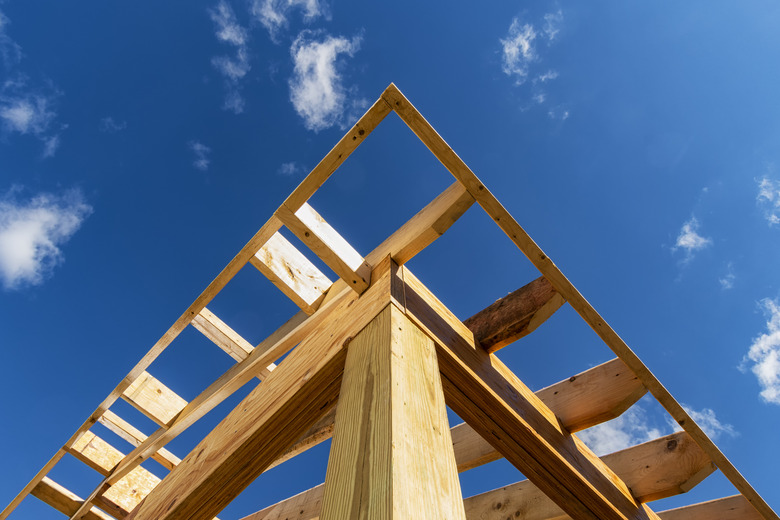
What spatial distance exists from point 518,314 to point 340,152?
3.64 feet

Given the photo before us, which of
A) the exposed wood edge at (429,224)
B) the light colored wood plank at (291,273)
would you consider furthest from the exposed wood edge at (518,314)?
the light colored wood plank at (291,273)

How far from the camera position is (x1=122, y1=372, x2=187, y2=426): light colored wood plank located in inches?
137

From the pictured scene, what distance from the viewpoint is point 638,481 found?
2803 mm

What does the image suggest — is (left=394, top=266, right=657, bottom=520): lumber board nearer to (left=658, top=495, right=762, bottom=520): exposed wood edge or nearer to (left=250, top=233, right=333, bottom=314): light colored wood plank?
(left=250, top=233, right=333, bottom=314): light colored wood plank

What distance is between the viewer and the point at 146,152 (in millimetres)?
15562

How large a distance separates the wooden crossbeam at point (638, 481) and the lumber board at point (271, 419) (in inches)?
25.7

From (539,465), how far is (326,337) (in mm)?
1277

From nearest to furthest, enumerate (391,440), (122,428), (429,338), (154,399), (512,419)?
(391,440) → (429,338) → (512,419) → (154,399) → (122,428)

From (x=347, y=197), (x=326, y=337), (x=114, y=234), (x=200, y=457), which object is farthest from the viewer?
(x=114, y=234)

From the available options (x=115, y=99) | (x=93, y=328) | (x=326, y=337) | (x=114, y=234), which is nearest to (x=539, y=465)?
(x=326, y=337)

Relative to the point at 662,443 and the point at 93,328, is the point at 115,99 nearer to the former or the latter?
the point at 93,328

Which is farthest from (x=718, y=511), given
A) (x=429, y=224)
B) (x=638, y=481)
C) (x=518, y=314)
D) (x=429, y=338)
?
(x=429, y=224)

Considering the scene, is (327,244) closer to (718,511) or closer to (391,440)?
(391,440)

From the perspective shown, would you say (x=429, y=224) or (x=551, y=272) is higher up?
(x=429, y=224)
